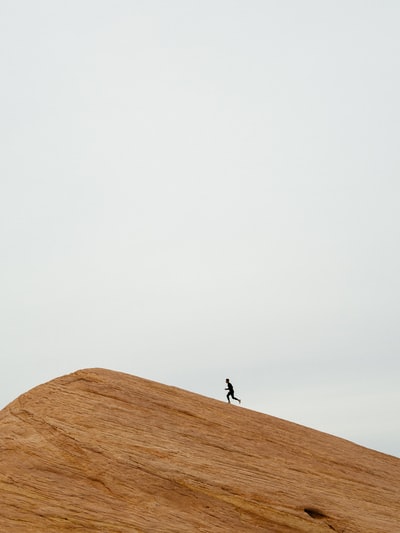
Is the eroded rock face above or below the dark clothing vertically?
below

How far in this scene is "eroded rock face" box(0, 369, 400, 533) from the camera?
71.4ft

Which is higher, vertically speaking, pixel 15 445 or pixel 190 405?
pixel 190 405

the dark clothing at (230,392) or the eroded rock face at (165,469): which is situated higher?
the dark clothing at (230,392)

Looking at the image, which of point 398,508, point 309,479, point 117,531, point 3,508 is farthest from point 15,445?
point 398,508

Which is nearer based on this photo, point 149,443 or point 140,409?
point 149,443

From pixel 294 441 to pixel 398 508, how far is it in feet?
15.9

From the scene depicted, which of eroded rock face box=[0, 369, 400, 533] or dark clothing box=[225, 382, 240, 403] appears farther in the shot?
dark clothing box=[225, 382, 240, 403]

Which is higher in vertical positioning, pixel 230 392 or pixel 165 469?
pixel 230 392

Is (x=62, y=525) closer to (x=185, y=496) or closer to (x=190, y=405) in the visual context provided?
(x=185, y=496)

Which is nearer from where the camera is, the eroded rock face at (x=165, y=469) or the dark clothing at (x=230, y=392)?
the eroded rock face at (x=165, y=469)

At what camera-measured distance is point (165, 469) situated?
23.9 m

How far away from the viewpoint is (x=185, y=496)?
23141 mm

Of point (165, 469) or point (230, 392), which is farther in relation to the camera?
point (230, 392)

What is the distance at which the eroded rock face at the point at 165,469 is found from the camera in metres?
21.8
